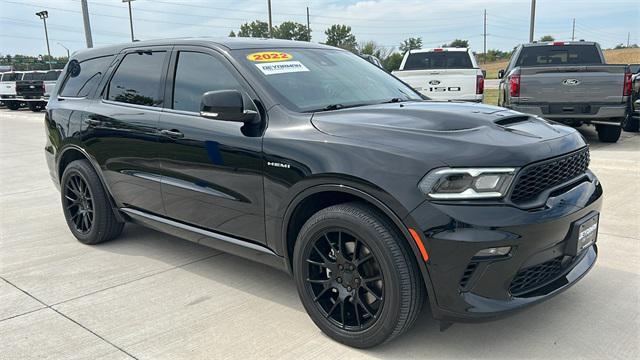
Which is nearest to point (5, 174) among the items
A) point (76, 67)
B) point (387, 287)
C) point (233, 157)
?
point (76, 67)

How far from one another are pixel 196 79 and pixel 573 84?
709cm

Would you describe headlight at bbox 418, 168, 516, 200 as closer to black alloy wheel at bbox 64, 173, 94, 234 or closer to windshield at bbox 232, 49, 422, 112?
windshield at bbox 232, 49, 422, 112

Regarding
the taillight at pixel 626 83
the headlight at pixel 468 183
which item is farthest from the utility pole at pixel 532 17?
the headlight at pixel 468 183

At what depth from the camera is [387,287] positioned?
2.74 m

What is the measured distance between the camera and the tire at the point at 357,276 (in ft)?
8.89

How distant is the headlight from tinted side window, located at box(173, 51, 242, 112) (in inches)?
64.8

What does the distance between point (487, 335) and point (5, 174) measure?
868 cm

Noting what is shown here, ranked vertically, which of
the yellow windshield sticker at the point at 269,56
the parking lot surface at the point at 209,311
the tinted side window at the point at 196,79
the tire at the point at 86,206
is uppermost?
the yellow windshield sticker at the point at 269,56

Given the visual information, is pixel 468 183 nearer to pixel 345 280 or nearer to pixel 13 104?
pixel 345 280

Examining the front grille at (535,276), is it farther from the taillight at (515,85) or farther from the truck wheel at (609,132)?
the truck wheel at (609,132)

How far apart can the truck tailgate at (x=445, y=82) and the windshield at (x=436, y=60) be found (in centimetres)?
163

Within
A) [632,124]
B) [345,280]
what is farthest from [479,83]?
[345,280]

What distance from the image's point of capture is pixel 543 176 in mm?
2775

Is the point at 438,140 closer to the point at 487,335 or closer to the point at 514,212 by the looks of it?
the point at 514,212
